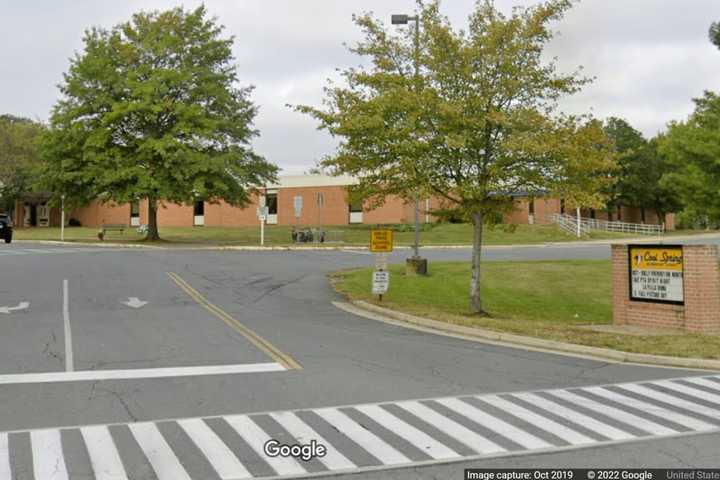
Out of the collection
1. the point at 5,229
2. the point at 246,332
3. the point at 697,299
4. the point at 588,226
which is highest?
the point at 588,226

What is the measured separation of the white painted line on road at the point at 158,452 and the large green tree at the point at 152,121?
107ft

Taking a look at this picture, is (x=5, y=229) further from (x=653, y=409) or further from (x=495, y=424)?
(x=653, y=409)

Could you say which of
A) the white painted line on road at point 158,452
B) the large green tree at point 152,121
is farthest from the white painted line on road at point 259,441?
→ the large green tree at point 152,121

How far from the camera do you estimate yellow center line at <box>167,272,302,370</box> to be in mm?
9609

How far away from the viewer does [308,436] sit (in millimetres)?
6199

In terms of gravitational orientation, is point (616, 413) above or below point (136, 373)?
below

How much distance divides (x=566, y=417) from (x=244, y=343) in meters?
5.72

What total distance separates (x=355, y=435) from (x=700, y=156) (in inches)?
884

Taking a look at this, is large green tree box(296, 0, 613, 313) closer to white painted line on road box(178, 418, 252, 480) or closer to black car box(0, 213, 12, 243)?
white painted line on road box(178, 418, 252, 480)

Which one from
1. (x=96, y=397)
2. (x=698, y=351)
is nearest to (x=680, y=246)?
(x=698, y=351)

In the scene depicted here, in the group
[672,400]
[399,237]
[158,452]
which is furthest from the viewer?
[399,237]

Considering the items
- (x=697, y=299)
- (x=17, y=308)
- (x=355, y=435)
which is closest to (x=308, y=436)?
(x=355, y=435)

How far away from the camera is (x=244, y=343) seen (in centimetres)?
1102

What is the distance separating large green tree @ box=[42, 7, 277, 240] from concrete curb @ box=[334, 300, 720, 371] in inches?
1057
